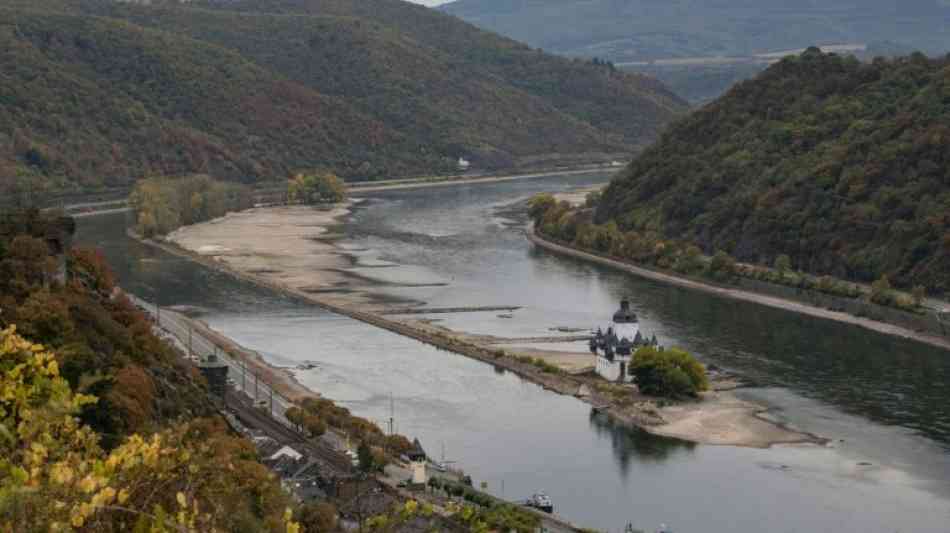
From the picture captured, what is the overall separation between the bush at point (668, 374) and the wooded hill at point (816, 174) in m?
25.1

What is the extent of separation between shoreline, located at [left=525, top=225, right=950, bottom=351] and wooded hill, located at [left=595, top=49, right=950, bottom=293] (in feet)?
16.7

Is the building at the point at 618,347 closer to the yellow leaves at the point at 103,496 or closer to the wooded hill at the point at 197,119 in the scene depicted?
the yellow leaves at the point at 103,496

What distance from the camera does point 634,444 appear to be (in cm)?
4784

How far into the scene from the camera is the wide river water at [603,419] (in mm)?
41281

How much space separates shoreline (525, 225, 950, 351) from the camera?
6756 centimetres

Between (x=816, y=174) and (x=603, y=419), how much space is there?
154ft

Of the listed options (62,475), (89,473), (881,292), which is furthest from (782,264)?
(62,475)

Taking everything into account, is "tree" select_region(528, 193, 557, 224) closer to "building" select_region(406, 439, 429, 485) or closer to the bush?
the bush

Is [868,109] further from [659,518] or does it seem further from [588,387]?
[659,518]

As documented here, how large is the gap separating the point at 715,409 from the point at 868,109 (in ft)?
182

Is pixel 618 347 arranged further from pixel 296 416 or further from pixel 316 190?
pixel 316 190

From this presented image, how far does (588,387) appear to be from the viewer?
55094 mm

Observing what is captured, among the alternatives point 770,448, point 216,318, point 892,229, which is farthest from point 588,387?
point 892,229

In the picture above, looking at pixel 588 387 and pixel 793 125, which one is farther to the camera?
pixel 793 125
